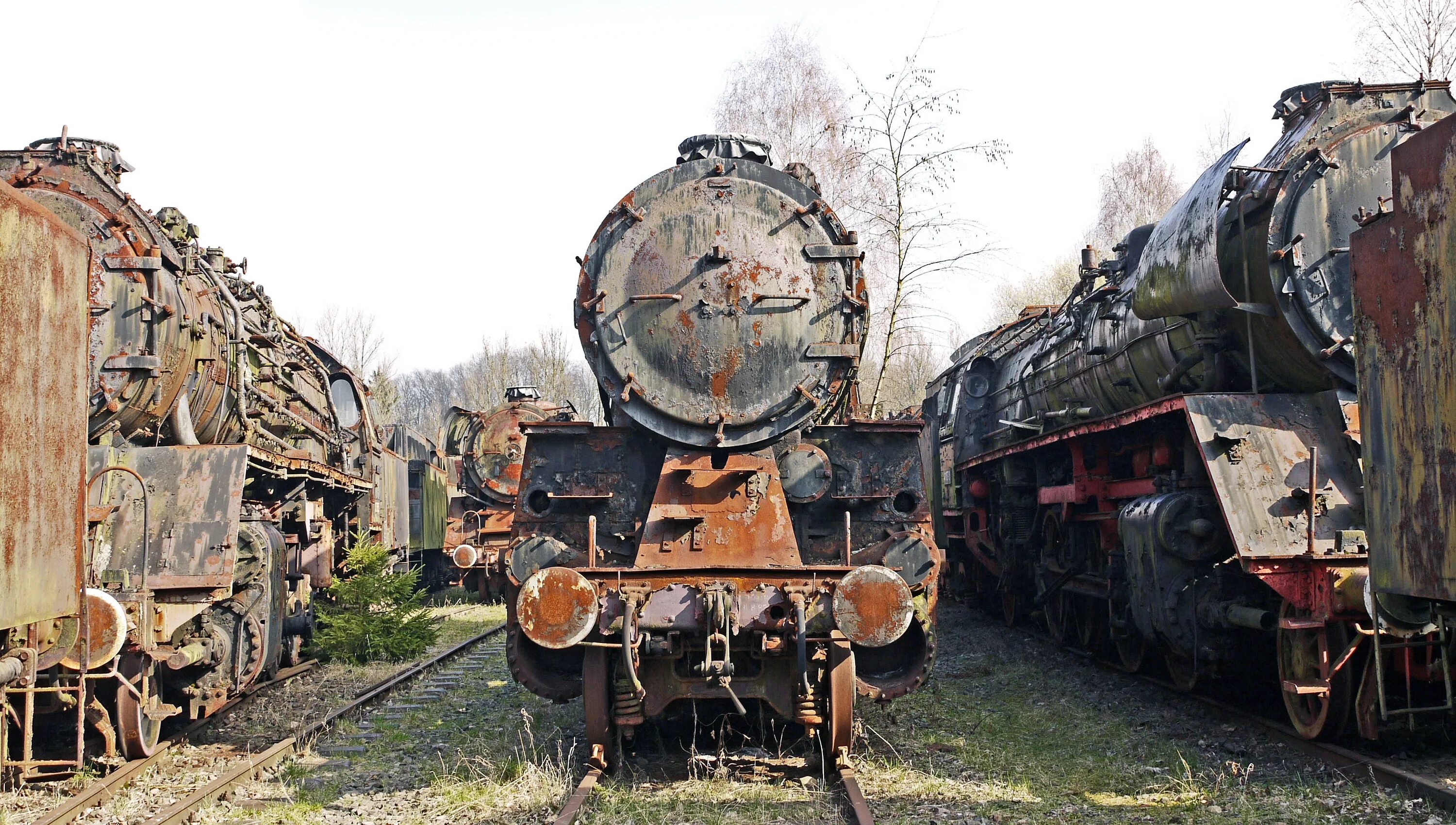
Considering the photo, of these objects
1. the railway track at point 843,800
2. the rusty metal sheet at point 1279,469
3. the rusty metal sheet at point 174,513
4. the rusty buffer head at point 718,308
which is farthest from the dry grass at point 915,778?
the rusty buffer head at point 718,308

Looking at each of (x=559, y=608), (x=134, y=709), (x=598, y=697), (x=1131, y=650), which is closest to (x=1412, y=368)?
(x=559, y=608)

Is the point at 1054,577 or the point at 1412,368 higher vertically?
the point at 1412,368

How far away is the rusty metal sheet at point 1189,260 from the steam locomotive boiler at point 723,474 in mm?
2079

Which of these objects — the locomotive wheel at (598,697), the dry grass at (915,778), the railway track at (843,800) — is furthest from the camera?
the locomotive wheel at (598,697)

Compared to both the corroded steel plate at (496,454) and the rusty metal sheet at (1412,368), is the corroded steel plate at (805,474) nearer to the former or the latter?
the rusty metal sheet at (1412,368)

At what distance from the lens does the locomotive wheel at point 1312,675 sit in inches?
237

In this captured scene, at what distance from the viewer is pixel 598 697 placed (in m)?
5.88

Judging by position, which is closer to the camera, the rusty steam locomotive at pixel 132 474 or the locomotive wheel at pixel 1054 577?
the rusty steam locomotive at pixel 132 474

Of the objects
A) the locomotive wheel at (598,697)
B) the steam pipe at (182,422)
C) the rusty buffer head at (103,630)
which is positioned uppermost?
the steam pipe at (182,422)

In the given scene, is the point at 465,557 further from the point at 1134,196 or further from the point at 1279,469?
the point at 1134,196

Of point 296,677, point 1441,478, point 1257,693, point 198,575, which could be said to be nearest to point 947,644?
point 1257,693

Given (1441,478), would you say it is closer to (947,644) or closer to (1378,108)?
(1378,108)

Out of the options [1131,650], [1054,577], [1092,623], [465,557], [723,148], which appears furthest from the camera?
[465,557]

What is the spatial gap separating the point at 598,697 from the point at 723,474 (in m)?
1.33
